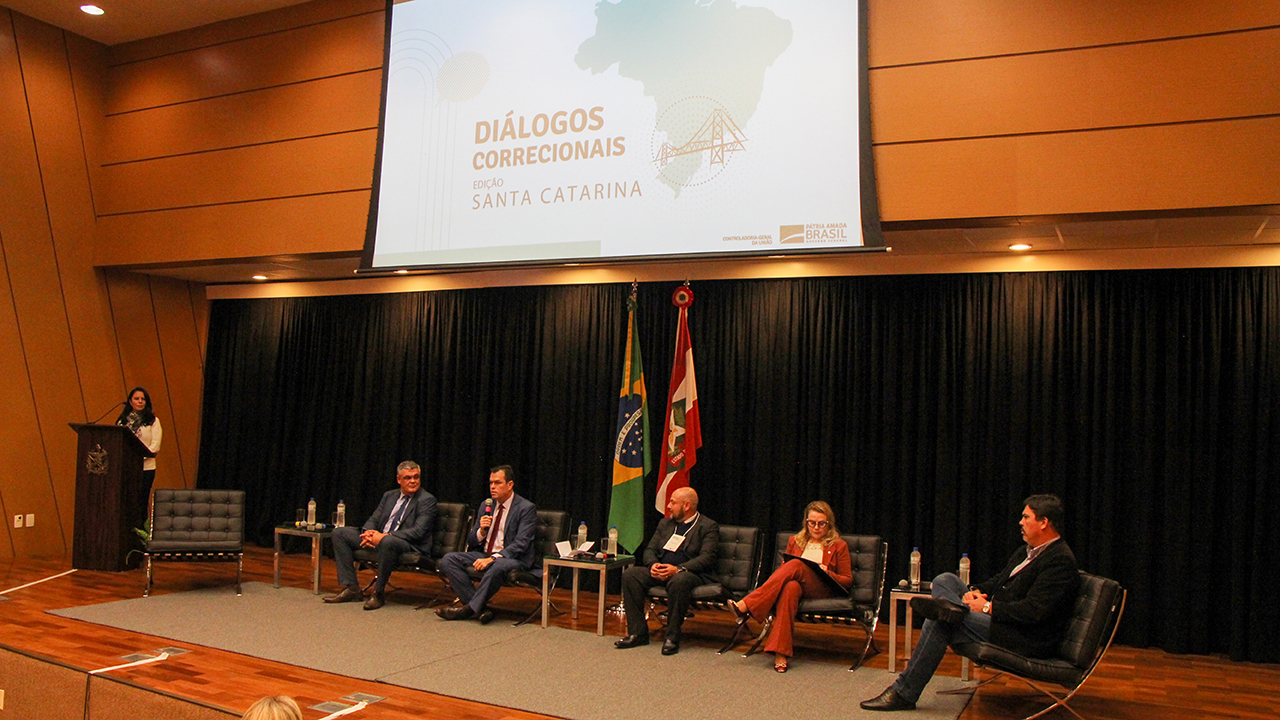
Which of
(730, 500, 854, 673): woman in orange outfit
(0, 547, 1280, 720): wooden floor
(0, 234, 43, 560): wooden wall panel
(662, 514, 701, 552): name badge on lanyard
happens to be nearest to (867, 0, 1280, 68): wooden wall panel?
(730, 500, 854, 673): woman in orange outfit

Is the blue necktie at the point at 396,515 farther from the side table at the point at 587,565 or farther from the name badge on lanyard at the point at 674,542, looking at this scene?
the name badge on lanyard at the point at 674,542

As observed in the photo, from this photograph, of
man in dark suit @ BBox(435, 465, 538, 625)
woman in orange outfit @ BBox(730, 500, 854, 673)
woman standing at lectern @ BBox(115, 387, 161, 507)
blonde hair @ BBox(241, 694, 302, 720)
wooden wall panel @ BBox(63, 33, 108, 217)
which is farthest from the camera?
wooden wall panel @ BBox(63, 33, 108, 217)

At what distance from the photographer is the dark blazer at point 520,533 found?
6707 millimetres

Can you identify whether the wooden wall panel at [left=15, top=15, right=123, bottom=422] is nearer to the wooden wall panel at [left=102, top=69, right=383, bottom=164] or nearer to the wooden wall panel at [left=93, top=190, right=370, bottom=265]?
the wooden wall panel at [left=93, top=190, right=370, bottom=265]

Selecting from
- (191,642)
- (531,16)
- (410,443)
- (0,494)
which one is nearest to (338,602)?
(191,642)

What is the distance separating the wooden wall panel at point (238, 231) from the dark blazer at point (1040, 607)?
17.8 ft

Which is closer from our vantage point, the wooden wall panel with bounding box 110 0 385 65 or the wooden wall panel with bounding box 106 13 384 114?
the wooden wall panel with bounding box 106 13 384 114

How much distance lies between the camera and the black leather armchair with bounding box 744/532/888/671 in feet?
18.6

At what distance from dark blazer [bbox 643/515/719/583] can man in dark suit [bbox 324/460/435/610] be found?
1835 millimetres

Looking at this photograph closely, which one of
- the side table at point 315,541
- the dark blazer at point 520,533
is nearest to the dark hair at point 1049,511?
the dark blazer at point 520,533

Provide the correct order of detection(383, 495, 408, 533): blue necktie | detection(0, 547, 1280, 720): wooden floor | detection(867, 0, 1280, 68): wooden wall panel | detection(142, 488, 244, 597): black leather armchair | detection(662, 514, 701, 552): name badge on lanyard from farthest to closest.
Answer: detection(383, 495, 408, 533): blue necktie, detection(142, 488, 244, 597): black leather armchair, detection(662, 514, 701, 552): name badge on lanyard, detection(867, 0, 1280, 68): wooden wall panel, detection(0, 547, 1280, 720): wooden floor

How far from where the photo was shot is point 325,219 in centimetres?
775

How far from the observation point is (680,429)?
7.04m

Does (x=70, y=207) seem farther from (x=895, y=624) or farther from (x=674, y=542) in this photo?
(x=895, y=624)
